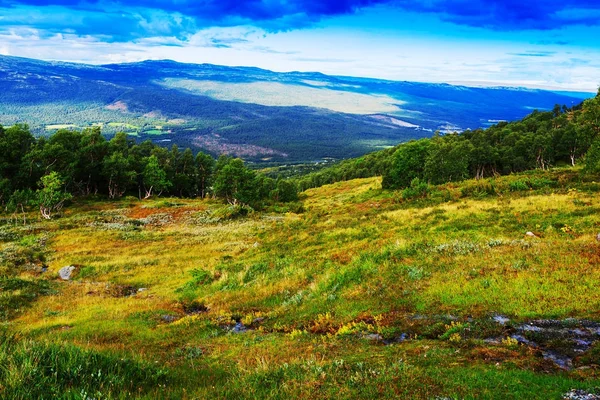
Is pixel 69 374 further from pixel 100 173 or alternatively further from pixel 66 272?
pixel 100 173

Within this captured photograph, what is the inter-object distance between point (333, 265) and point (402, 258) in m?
4.06

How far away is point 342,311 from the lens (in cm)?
1391

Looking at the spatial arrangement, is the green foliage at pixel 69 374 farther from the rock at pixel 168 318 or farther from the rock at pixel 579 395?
the rock at pixel 168 318

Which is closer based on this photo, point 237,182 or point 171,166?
point 237,182

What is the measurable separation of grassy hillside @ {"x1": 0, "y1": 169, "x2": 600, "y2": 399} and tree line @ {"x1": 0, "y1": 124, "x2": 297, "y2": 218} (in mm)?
37305

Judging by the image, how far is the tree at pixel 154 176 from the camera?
84938mm

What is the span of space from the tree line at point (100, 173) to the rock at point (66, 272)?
3541 cm

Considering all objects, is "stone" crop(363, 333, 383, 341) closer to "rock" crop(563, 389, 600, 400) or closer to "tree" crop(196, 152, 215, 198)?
"rock" crop(563, 389, 600, 400)

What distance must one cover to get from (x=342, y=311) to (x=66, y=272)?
2750 centimetres

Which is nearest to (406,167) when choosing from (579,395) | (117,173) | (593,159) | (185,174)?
(593,159)

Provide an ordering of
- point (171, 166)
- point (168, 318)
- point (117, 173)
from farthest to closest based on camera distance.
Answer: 1. point (171, 166)
2. point (117, 173)
3. point (168, 318)

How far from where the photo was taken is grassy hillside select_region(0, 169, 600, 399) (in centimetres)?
701

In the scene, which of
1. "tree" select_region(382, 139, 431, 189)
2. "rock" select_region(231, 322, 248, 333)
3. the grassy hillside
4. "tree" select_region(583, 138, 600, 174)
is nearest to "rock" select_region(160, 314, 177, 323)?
the grassy hillside

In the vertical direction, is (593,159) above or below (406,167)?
above
